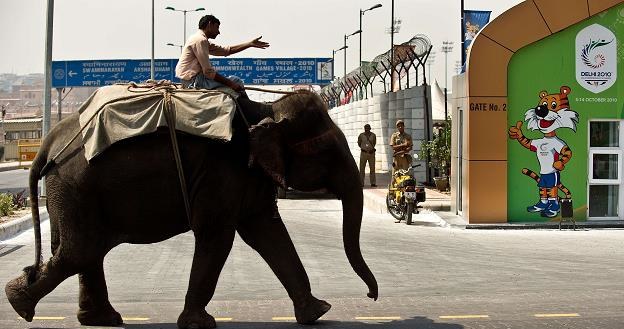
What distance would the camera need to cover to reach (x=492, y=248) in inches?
664

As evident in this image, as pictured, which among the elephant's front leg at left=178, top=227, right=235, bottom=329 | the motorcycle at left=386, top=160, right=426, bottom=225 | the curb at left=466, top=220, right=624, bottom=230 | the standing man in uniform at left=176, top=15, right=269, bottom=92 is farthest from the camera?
the motorcycle at left=386, top=160, right=426, bottom=225

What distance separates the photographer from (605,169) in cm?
2066

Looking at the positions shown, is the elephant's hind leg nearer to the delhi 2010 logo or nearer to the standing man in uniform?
the standing man in uniform

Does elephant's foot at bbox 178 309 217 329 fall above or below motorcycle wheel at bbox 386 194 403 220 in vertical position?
below

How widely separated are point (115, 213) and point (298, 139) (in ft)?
5.60

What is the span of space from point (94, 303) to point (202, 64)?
240 cm

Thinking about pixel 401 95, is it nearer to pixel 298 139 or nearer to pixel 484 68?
pixel 484 68

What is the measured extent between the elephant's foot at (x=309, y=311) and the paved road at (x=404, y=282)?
9 centimetres

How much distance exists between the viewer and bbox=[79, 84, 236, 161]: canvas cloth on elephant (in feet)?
30.1

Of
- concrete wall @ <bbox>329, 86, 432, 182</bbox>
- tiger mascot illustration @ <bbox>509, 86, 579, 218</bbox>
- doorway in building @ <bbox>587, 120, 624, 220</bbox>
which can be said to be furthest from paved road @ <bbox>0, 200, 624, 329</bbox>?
concrete wall @ <bbox>329, 86, 432, 182</bbox>

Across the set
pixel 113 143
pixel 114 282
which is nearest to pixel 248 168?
pixel 113 143

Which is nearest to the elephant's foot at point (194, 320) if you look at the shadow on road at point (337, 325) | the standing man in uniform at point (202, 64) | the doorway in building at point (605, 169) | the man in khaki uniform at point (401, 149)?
the shadow on road at point (337, 325)

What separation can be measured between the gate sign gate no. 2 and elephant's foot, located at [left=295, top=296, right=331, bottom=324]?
5698 cm

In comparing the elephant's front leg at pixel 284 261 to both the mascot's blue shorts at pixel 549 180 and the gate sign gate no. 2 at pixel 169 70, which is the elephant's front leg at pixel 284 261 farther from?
the gate sign gate no. 2 at pixel 169 70
